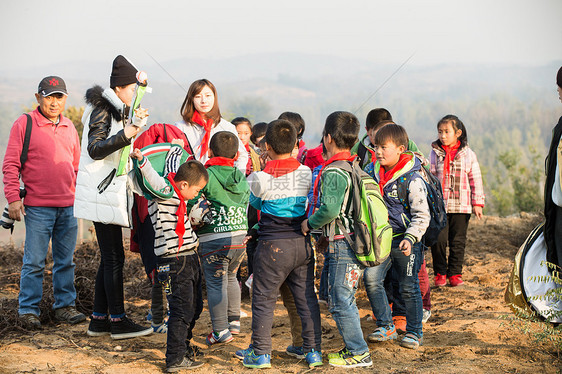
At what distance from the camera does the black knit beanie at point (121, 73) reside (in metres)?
4.77

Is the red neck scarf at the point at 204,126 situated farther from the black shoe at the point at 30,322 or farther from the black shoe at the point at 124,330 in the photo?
the black shoe at the point at 30,322

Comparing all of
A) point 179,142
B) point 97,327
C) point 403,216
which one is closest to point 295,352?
point 403,216

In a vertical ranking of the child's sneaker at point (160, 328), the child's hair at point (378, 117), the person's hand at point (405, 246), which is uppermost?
the child's hair at point (378, 117)

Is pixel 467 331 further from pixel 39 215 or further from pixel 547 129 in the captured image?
pixel 547 129

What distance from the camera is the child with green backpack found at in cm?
410

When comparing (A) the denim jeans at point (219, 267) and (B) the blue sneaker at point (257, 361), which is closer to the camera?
(B) the blue sneaker at point (257, 361)

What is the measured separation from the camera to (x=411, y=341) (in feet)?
15.1

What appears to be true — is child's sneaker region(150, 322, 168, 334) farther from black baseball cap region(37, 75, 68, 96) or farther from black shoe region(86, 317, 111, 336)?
black baseball cap region(37, 75, 68, 96)

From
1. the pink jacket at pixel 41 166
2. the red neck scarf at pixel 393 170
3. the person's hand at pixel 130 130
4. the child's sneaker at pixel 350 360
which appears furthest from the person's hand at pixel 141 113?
the child's sneaker at pixel 350 360

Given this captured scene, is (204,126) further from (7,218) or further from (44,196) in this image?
(7,218)

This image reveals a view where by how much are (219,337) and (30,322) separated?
6.20 ft

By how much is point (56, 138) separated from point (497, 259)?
603 centimetres

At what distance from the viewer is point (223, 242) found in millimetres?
4625

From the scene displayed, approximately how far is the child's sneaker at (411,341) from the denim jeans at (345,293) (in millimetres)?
602
